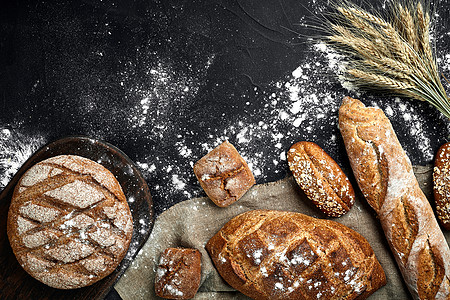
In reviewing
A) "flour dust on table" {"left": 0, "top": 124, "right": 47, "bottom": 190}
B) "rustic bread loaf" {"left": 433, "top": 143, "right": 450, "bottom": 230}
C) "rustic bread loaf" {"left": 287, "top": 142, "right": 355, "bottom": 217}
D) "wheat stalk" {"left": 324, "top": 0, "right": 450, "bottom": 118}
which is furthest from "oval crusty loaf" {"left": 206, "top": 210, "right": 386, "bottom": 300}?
"flour dust on table" {"left": 0, "top": 124, "right": 47, "bottom": 190}

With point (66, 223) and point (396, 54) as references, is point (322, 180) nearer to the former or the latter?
point (396, 54)

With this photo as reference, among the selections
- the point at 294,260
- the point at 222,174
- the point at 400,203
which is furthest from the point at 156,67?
the point at 400,203

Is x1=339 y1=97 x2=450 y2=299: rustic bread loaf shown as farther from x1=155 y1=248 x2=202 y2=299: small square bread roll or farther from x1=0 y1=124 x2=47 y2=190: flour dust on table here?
x1=0 y1=124 x2=47 y2=190: flour dust on table

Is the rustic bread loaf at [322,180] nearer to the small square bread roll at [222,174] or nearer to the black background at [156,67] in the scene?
the black background at [156,67]

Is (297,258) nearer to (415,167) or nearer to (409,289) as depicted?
(409,289)

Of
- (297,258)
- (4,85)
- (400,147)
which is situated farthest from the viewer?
(4,85)

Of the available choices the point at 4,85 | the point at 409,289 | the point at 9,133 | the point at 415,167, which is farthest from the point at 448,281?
the point at 4,85
